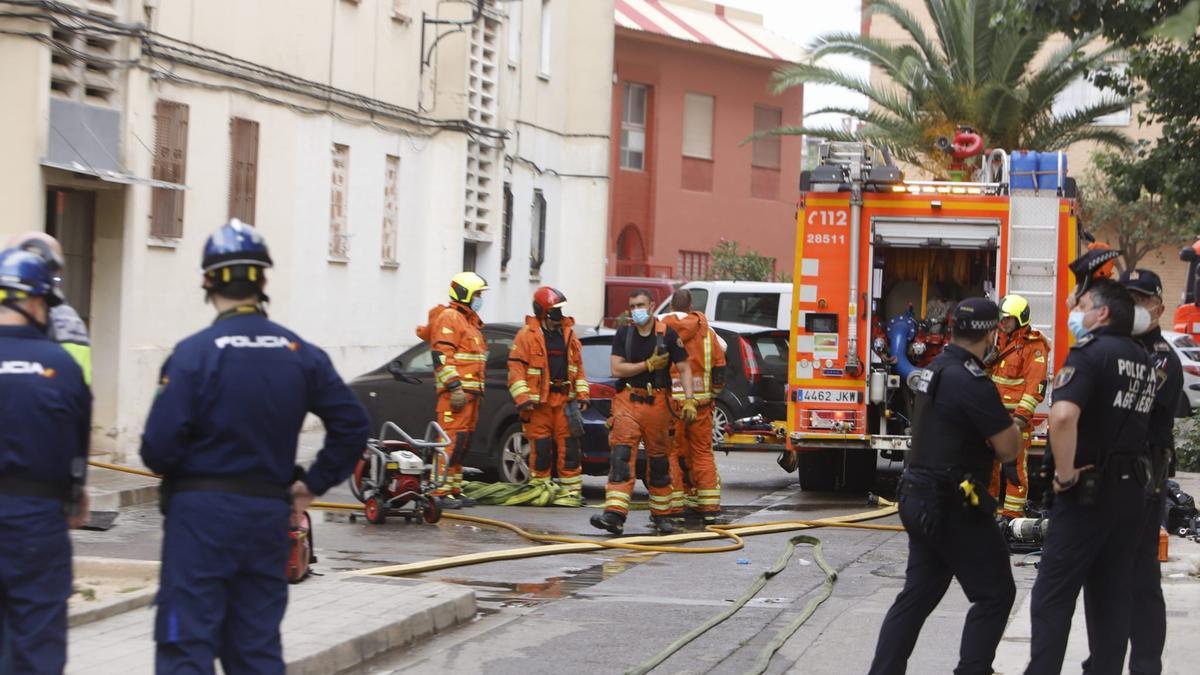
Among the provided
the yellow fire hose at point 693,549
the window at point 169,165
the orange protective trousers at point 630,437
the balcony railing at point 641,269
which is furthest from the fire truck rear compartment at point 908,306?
the balcony railing at point 641,269

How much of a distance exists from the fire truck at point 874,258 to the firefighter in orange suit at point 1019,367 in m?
1.66

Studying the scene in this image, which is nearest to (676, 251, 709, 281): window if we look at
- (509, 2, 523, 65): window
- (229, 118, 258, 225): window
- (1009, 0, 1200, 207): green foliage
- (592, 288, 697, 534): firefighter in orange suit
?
(509, 2, 523, 65): window

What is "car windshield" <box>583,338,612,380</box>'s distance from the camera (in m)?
16.1

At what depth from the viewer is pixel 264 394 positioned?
550cm

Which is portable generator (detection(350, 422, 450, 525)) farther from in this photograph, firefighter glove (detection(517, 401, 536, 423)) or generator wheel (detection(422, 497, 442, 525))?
firefighter glove (detection(517, 401, 536, 423))

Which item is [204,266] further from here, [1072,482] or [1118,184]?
[1118,184]

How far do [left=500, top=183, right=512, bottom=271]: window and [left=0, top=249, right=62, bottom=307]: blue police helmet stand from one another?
21.8 meters

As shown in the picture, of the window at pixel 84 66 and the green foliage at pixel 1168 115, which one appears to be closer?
the window at pixel 84 66

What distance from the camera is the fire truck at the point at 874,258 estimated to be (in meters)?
15.4

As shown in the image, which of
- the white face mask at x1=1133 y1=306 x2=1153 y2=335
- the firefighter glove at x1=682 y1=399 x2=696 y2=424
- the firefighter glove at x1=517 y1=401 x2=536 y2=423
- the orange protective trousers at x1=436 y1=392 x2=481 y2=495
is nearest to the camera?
the white face mask at x1=1133 y1=306 x2=1153 y2=335

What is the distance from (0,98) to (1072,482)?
11063 millimetres

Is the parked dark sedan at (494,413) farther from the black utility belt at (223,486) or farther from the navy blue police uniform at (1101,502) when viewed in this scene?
the black utility belt at (223,486)

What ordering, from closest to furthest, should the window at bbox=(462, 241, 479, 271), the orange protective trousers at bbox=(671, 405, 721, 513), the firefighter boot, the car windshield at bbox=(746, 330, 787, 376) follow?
1. the firefighter boot
2. the orange protective trousers at bbox=(671, 405, 721, 513)
3. the car windshield at bbox=(746, 330, 787, 376)
4. the window at bbox=(462, 241, 479, 271)

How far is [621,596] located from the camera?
10.4m
